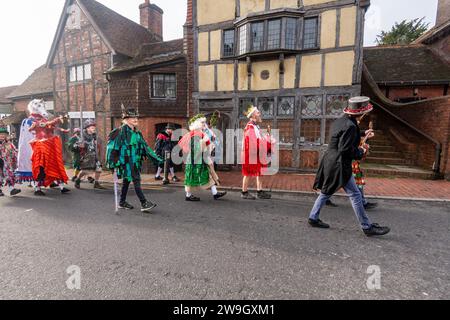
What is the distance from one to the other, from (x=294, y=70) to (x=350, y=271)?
7438 millimetres

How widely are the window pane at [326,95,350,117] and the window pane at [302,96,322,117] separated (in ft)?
0.97

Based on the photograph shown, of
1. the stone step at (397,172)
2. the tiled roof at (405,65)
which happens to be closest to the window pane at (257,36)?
the stone step at (397,172)

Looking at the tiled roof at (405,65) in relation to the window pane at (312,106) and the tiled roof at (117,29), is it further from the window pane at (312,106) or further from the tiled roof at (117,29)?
the tiled roof at (117,29)

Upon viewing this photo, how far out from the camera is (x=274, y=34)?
8359 mm

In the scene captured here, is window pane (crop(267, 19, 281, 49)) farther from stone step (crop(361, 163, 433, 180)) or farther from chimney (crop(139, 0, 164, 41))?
chimney (crop(139, 0, 164, 41))

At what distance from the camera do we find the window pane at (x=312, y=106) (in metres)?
8.38

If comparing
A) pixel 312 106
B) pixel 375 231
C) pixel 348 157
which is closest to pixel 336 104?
pixel 312 106

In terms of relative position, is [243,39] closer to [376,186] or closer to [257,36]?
[257,36]

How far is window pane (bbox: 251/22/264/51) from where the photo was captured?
333 inches

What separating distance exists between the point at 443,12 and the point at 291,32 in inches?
519

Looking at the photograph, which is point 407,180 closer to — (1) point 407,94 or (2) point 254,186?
(2) point 254,186

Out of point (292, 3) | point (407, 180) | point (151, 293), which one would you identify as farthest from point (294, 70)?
point (151, 293)

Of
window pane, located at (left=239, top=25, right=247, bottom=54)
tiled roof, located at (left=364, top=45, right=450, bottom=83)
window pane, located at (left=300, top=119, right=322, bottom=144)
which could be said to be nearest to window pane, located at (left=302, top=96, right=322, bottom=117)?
window pane, located at (left=300, top=119, right=322, bottom=144)

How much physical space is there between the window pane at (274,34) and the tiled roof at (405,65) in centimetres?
764
